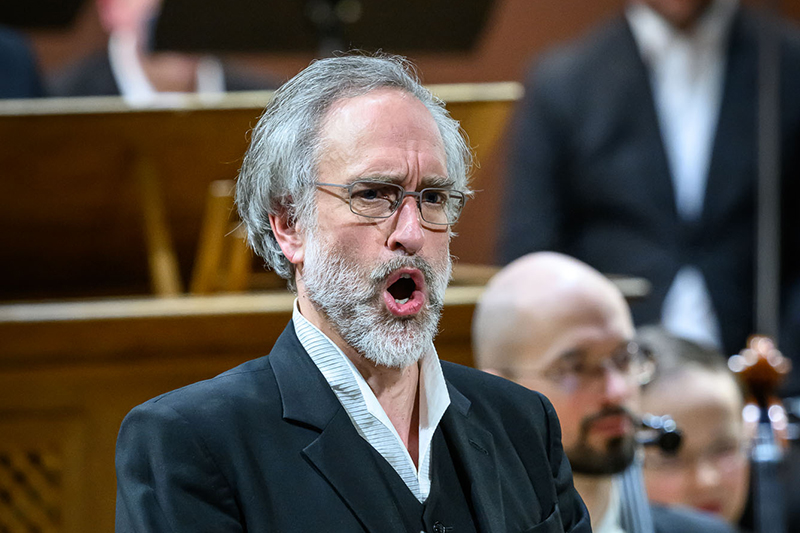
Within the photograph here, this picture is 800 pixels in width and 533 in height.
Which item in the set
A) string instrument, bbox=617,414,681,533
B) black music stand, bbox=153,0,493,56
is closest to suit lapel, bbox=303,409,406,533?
string instrument, bbox=617,414,681,533

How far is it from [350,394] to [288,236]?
230mm

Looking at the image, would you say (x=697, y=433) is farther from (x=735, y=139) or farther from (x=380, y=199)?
(x=380, y=199)

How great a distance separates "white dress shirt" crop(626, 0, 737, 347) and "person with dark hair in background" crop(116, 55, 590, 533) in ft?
8.55

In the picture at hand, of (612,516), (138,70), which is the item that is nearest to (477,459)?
(612,516)

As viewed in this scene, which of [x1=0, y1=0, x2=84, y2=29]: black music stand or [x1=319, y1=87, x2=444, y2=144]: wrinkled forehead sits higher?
[x1=0, y1=0, x2=84, y2=29]: black music stand

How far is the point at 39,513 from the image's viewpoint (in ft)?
8.28

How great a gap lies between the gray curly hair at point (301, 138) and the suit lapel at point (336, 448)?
0.63ft

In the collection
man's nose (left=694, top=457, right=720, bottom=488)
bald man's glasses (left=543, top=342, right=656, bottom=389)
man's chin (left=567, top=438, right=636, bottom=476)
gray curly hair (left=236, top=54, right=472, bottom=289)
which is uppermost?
gray curly hair (left=236, top=54, right=472, bottom=289)

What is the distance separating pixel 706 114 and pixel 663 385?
1459mm

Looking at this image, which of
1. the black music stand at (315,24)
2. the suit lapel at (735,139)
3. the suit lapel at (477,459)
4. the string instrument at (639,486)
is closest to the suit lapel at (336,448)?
the suit lapel at (477,459)

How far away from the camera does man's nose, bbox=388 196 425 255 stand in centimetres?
131

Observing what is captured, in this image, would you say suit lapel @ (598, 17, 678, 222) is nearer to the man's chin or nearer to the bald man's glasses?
the bald man's glasses

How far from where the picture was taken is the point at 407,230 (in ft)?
4.31

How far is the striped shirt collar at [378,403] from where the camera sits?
1.31 m
